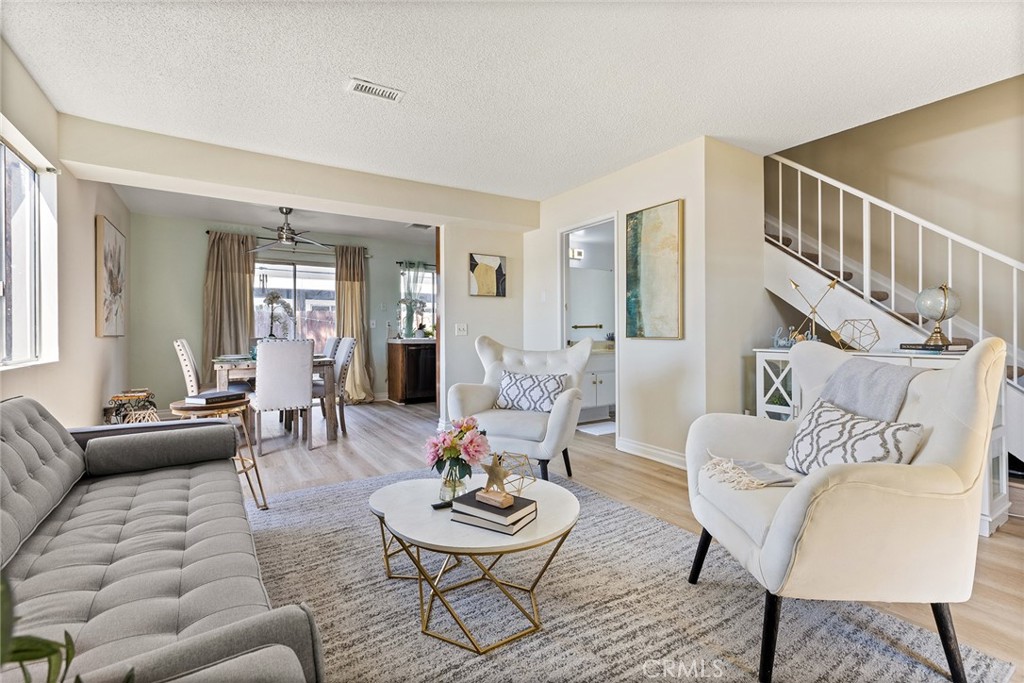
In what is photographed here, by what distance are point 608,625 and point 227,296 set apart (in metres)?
6.07

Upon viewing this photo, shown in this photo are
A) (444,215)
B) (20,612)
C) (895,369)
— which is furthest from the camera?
(444,215)

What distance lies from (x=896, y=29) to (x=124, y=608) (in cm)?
349

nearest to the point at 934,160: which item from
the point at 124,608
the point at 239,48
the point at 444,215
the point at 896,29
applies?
the point at 896,29

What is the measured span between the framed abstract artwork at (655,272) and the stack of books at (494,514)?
238 cm

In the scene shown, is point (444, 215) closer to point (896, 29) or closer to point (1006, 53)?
point (896, 29)

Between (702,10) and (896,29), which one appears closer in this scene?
(702,10)

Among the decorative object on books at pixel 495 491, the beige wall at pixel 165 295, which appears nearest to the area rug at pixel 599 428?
the decorative object on books at pixel 495 491

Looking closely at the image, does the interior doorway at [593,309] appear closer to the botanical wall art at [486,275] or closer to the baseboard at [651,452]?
the baseboard at [651,452]

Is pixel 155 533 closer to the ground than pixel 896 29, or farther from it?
closer to the ground

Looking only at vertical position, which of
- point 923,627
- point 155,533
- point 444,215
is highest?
point 444,215

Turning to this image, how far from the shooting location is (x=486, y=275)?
518 cm

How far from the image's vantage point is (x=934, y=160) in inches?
145

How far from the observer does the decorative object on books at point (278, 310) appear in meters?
6.21

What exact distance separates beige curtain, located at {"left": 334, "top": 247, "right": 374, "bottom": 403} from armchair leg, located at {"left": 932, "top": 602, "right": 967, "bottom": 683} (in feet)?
20.7
